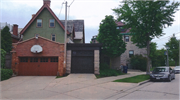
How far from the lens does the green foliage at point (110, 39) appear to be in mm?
19694

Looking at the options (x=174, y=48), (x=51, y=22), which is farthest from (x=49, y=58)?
(x=174, y=48)

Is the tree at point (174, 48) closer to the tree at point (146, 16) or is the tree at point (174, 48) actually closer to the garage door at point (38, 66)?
the tree at point (146, 16)

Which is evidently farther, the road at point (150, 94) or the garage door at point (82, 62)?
the garage door at point (82, 62)

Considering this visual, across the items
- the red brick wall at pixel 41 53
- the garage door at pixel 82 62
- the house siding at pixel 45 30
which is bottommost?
the garage door at pixel 82 62

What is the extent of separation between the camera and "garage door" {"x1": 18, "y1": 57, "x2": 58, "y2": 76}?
15.7 metres

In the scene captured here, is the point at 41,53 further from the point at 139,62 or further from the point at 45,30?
the point at 139,62

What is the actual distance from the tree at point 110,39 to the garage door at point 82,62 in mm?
3731

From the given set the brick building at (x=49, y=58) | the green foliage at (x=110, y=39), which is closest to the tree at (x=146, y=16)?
the green foliage at (x=110, y=39)

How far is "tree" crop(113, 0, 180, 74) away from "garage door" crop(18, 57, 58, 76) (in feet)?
33.2

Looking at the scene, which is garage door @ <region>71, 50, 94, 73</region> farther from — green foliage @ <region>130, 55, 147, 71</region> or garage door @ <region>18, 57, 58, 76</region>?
green foliage @ <region>130, 55, 147, 71</region>

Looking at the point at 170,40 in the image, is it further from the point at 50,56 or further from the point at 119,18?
the point at 50,56

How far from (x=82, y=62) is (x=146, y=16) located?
9.19 meters

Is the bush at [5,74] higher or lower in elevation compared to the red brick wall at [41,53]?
lower

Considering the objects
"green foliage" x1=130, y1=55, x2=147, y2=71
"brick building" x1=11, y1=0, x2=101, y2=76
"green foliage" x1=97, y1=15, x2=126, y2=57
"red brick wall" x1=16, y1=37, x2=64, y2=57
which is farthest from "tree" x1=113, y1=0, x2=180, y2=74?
"green foliage" x1=130, y1=55, x2=147, y2=71
